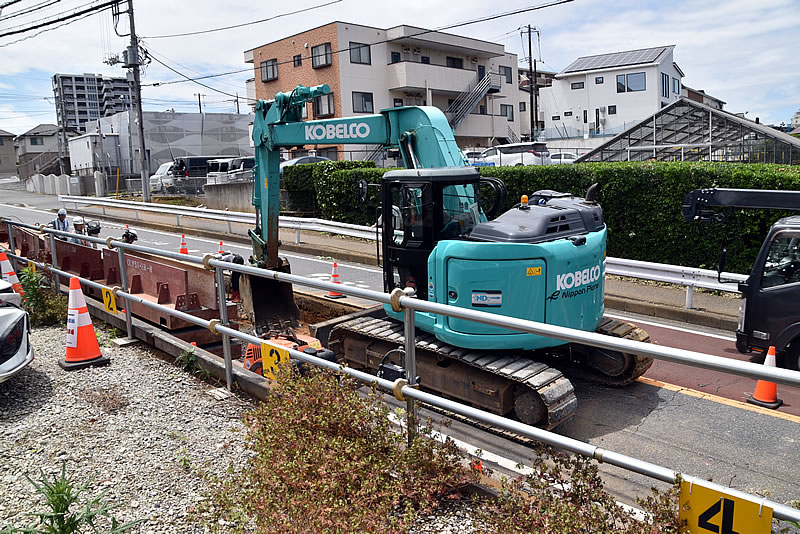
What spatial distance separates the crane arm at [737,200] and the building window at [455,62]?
38753mm

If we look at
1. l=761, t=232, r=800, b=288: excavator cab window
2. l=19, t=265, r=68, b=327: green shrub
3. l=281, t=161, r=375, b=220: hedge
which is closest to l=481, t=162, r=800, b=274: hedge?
l=761, t=232, r=800, b=288: excavator cab window

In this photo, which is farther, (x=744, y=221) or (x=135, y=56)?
(x=135, y=56)

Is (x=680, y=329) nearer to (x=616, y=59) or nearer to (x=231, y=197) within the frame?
(x=231, y=197)

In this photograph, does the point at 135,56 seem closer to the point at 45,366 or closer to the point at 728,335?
the point at 45,366

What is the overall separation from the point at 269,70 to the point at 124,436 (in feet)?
143

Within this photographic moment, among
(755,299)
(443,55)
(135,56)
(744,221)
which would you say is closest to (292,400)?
(755,299)

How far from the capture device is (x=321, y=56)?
40156mm

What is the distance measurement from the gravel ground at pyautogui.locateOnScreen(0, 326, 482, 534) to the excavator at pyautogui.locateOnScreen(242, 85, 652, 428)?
1448 millimetres

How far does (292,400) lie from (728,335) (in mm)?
8199

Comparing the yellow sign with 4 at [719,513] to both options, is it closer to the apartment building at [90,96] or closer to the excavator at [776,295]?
the excavator at [776,295]

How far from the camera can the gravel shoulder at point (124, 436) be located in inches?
161

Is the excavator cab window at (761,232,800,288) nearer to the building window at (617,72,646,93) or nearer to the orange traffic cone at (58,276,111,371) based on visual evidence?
the orange traffic cone at (58,276,111,371)

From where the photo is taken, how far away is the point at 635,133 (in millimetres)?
20312

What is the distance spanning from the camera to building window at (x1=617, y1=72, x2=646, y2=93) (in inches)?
1908
